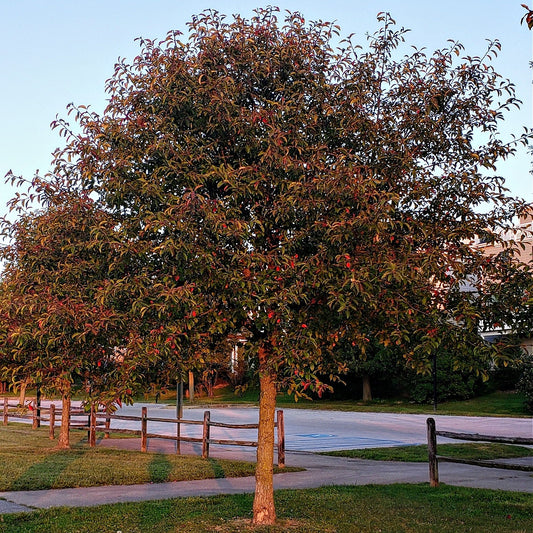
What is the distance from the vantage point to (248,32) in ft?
31.6

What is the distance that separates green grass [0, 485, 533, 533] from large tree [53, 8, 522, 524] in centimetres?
84

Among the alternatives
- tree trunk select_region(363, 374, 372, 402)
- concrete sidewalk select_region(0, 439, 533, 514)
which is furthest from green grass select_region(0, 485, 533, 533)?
tree trunk select_region(363, 374, 372, 402)

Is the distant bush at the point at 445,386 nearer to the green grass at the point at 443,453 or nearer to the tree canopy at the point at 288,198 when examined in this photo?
the green grass at the point at 443,453

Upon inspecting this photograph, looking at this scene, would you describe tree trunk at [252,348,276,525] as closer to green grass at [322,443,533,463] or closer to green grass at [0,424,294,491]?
green grass at [0,424,294,491]

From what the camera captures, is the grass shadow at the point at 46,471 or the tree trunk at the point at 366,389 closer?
the grass shadow at the point at 46,471

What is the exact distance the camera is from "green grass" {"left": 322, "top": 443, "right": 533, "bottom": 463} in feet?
63.9

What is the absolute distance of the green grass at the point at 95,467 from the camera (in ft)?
45.3

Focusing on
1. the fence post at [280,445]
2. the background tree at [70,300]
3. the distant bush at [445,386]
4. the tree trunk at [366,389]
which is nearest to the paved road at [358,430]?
the fence post at [280,445]

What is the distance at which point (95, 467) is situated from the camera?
51.3ft

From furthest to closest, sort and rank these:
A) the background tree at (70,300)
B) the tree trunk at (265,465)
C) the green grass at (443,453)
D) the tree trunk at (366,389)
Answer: the tree trunk at (366,389), the green grass at (443,453), the tree trunk at (265,465), the background tree at (70,300)

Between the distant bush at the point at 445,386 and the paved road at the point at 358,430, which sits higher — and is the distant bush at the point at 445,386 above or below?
above

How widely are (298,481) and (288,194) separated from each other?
7.87 metres

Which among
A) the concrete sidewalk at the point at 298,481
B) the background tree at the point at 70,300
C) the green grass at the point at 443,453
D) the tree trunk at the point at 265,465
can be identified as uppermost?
the background tree at the point at 70,300

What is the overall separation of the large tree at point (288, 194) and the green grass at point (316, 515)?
0.84m
